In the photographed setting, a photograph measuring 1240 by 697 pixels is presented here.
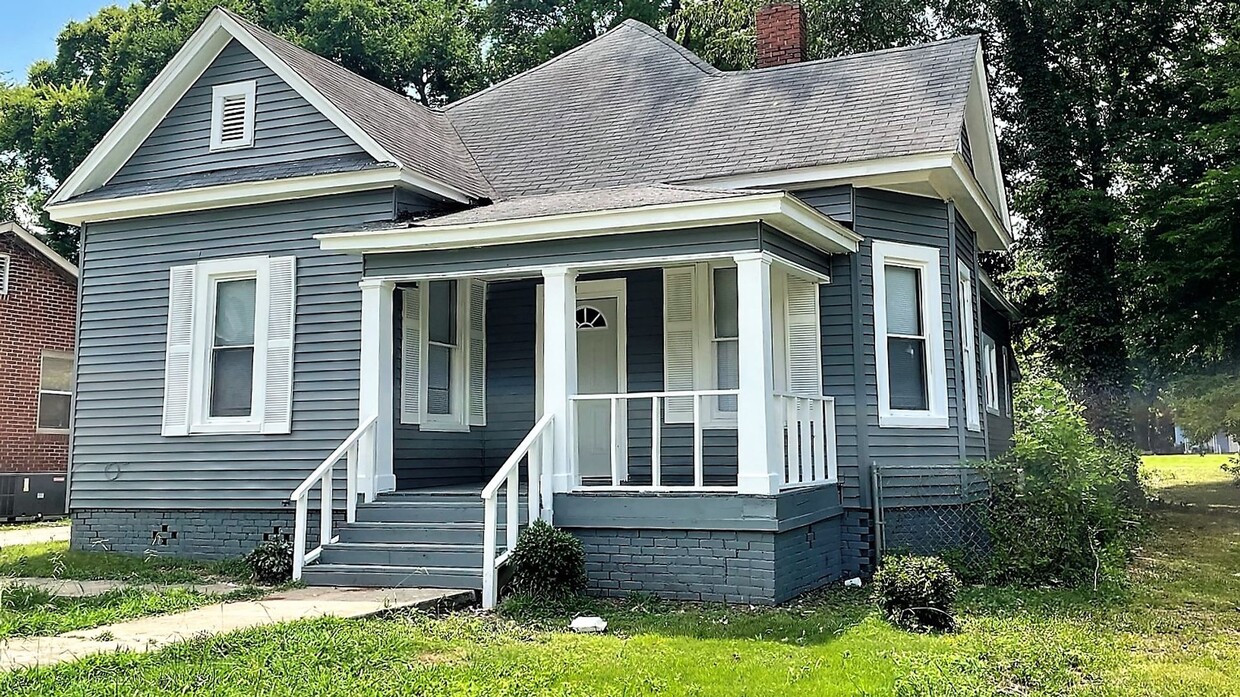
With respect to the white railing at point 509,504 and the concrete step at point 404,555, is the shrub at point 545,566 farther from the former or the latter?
the concrete step at point 404,555

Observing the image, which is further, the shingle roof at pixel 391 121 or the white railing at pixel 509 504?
the shingle roof at pixel 391 121

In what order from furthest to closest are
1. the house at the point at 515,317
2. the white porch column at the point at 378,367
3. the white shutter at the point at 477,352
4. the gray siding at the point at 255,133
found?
the white shutter at the point at 477,352, the gray siding at the point at 255,133, the white porch column at the point at 378,367, the house at the point at 515,317

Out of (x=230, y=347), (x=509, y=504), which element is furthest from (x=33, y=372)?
(x=509, y=504)

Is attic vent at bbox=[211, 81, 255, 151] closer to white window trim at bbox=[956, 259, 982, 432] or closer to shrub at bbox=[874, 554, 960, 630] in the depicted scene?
white window trim at bbox=[956, 259, 982, 432]

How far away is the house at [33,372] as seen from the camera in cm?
1836

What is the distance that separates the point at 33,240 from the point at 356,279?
10.8 meters

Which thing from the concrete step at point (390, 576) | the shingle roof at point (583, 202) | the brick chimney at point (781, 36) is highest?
the brick chimney at point (781, 36)

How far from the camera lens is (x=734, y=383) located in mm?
11055

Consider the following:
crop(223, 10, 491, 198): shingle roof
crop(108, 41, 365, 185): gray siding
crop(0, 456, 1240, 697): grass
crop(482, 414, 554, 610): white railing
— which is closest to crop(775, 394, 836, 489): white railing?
crop(0, 456, 1240, 697): grass

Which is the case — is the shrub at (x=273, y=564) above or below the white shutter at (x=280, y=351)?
below

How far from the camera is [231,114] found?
12195 millimetres

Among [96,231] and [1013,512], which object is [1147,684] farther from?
[96,231]

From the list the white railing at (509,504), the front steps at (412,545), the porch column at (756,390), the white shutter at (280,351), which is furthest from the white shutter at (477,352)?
the porch column at (756,390)

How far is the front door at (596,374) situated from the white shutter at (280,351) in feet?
10.3
